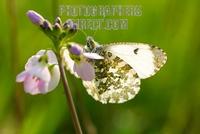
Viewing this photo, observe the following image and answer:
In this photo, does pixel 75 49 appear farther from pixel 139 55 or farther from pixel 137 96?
pixel 137 96

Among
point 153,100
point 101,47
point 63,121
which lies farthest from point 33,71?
point 153,100

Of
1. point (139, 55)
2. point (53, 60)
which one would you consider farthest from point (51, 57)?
point (139, 55)

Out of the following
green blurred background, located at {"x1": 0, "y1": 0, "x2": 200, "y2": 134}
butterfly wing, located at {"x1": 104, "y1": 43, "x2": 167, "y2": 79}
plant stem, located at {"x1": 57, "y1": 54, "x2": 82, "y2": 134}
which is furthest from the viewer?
green blurred background, located at {"x1": 0, "y1": 0, "x2": 200, "y2": 134}

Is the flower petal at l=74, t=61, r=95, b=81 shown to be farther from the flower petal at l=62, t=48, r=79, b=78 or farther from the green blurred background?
the green blurred background

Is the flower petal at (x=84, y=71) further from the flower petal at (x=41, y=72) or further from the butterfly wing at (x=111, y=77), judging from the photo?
the butterfly wing at (x=111, y=77)

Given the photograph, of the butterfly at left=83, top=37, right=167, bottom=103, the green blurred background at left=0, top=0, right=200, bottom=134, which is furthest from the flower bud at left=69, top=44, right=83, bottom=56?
→ the green blurred background at left=0, top=0, right=200, bottom=134

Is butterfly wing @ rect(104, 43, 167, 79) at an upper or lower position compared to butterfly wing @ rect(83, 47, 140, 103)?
upper
